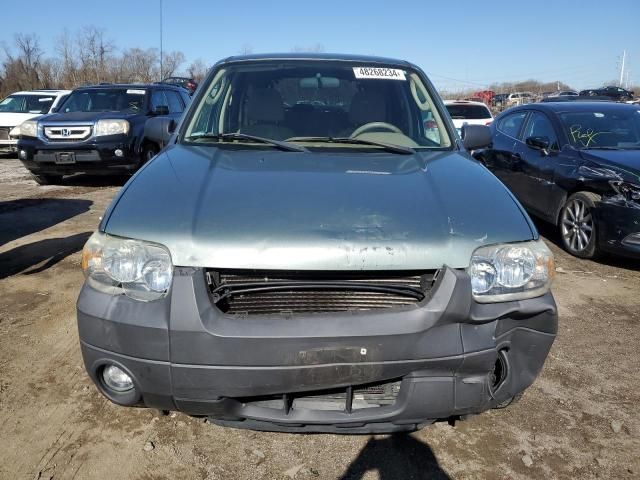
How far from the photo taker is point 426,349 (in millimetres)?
1931

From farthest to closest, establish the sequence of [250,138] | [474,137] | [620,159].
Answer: [620,159] < [474,137] < [250,138]

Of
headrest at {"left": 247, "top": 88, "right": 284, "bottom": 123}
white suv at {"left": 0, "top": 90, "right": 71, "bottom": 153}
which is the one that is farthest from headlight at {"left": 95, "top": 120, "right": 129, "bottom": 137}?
headrest at {"left": 247, "top": 88, "right": 284, "bottom": 123}

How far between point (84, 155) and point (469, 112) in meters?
9.56

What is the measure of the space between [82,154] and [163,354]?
7.70 metres

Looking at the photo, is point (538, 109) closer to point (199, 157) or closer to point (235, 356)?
point (199, 157)

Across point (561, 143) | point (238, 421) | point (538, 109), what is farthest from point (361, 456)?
point (538, 109)

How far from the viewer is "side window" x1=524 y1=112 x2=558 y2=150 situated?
632cm

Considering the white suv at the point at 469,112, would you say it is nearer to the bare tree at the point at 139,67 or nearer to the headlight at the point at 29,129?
the headlight at the point at 29,129

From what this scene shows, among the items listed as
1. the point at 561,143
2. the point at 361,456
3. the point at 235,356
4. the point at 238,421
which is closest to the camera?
the point at 235,356

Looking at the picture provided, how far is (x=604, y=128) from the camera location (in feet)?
20.3

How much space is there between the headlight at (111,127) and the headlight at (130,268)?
285 inches

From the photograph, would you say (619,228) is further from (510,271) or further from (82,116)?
(82,116)

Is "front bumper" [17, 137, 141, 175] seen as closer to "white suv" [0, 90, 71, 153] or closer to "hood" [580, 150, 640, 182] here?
"white suv" [0, 90, 71, 153]

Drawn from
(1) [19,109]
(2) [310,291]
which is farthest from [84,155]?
(2) [310,291]
